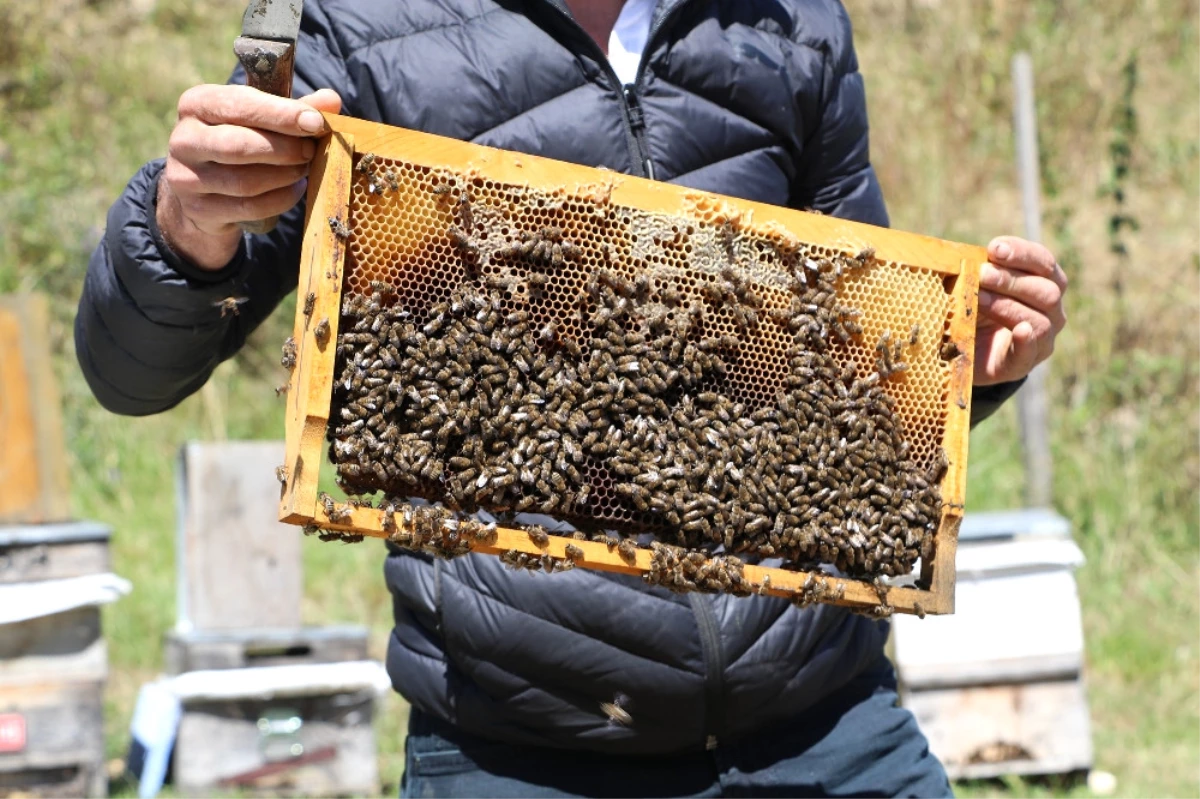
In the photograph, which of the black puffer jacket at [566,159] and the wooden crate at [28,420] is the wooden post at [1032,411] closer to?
the wooden crate at [28,420]

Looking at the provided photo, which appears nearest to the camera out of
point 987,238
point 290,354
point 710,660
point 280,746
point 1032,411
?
point 290,354

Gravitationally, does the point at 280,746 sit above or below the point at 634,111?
below

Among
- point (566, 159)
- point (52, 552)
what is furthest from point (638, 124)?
point (52, 552)

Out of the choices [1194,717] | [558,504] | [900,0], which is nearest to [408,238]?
[558,504]

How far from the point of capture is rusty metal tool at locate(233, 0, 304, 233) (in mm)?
2189

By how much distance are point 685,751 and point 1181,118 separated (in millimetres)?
10132

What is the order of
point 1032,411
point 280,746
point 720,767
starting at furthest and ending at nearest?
point 1032,411
point 280,746
point 720,767

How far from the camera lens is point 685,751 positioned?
9.13ft

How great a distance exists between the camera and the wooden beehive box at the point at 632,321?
2326mm

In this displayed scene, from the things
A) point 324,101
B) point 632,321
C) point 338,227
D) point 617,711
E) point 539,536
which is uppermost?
point 324,101

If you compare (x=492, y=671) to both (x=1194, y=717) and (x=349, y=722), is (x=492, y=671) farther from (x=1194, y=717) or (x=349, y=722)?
(x=1194, y=717)

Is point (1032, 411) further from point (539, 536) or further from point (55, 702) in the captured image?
point (539, 536)

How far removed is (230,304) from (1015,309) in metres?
1.63

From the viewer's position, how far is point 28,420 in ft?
20.4
